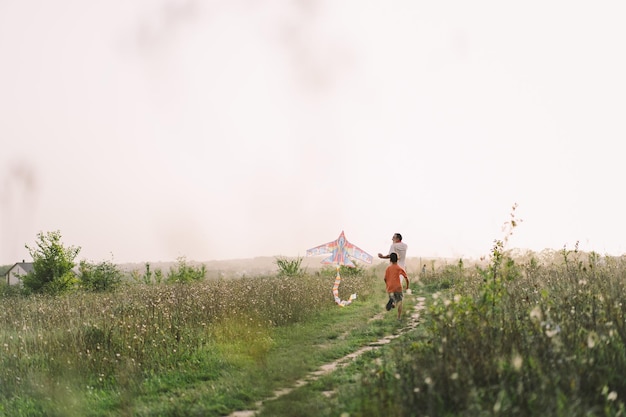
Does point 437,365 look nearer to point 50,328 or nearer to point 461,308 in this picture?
point 461,308

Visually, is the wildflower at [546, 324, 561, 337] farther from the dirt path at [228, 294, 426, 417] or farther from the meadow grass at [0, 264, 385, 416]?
the meadow grass at [0, 264, 385, 416]

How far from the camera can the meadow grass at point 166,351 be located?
8781 mm

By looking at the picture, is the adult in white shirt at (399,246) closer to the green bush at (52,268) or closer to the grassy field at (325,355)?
the grassy field at (325,355)

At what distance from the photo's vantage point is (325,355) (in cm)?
1118

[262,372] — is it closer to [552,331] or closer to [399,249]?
[552,331]

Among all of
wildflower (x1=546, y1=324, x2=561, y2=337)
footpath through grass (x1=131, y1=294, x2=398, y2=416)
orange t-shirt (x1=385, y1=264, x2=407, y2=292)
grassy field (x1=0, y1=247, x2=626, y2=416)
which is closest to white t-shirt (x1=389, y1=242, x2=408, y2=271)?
grassy field (x1=0, y1=247, x2=626, y2=416)

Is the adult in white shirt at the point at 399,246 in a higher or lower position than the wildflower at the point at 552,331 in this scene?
higher

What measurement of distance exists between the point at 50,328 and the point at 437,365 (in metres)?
10.3

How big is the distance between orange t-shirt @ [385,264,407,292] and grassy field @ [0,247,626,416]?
0.92 metres

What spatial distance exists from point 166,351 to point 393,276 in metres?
6.73

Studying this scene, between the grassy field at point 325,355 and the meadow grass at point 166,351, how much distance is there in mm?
38

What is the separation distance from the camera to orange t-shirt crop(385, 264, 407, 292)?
15.2 m

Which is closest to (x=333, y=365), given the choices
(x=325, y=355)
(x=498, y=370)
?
(x=325, y=355)

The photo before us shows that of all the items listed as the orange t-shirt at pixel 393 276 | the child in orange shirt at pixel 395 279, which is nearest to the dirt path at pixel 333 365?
the child in orange shirt at pixel 395 279
